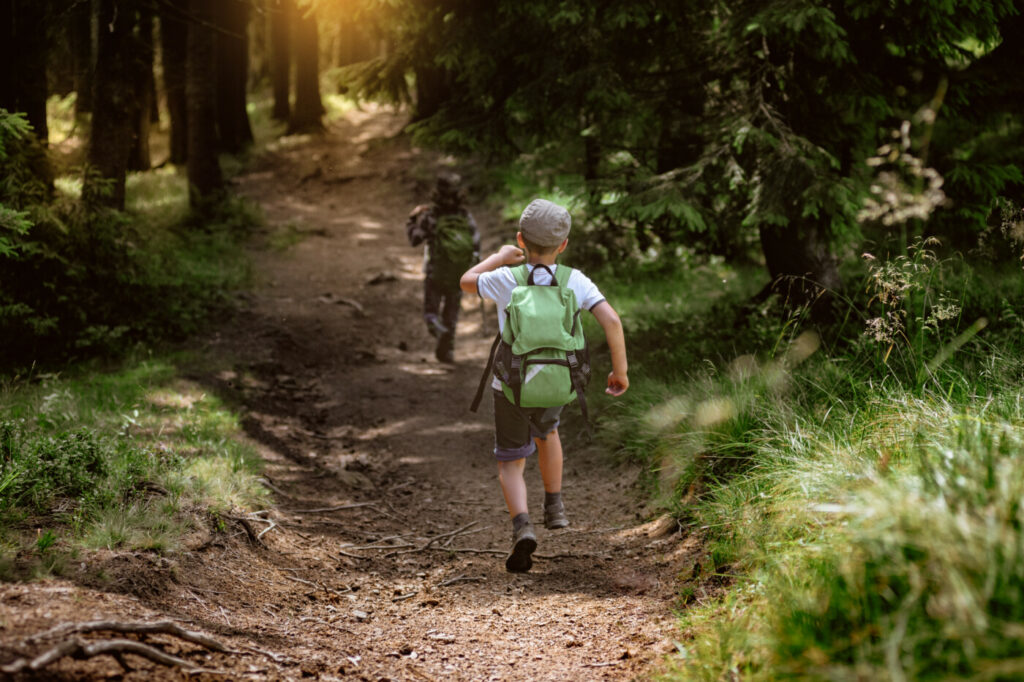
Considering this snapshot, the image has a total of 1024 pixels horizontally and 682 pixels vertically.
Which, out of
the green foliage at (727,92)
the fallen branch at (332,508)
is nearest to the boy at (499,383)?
the fallen branch at (332,508)

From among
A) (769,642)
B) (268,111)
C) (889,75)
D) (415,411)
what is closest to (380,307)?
(415,411)

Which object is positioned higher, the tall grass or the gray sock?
the tall grass

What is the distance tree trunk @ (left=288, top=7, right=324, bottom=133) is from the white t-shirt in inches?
898

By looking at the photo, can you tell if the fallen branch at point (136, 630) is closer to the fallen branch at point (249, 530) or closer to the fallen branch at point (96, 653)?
the fallen branch at point (96, 653)

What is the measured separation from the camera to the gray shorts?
4816 millimetres

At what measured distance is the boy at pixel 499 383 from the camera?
4.52 metres

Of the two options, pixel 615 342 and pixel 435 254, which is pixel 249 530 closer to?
pixel 615 342

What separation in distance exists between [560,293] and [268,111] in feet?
91.0

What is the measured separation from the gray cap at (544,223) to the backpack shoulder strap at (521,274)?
6.6 inches

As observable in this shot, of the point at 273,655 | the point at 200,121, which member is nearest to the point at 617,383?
the point at 273,655

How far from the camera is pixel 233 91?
2377 centimetres

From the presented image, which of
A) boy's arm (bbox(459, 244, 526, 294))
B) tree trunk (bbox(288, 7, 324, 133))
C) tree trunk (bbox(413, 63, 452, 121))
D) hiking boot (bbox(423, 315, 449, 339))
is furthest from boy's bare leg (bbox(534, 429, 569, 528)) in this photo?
tree trunk (bbox(288, 7, 324, 133))

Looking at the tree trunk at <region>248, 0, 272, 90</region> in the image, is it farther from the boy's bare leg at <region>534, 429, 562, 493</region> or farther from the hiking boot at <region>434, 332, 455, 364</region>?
the boy's bare leg at <region>534, 429, 562, 493</region>

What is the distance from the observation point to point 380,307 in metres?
13.5
